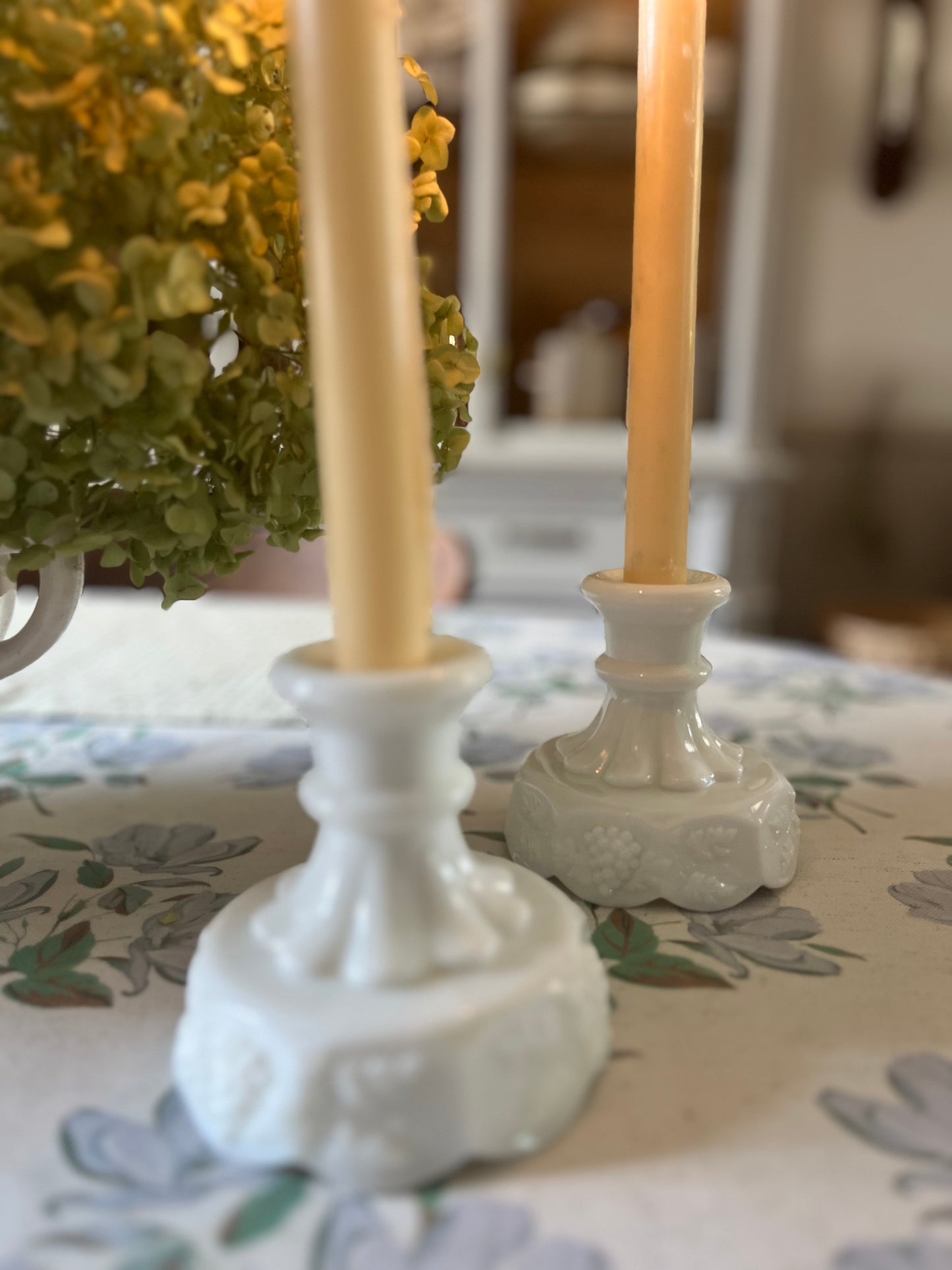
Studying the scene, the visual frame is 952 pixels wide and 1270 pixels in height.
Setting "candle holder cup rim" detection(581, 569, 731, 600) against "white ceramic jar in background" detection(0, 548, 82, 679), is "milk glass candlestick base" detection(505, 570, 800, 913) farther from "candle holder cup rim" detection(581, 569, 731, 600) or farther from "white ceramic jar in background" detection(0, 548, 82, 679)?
"white ceramic jar in background" detection(0, 548, 82, 679)

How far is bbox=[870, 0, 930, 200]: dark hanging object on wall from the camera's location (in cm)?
172

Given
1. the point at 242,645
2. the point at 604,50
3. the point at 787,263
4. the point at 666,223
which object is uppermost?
the point at 604,50

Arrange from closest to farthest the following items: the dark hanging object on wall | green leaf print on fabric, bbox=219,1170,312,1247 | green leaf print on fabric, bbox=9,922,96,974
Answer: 1. green leaf print on fabric, bbox=219,1170,312,1247
2. green leaf print on fabric, bbox=9,922,96,974
3. the dark hanging object on wall

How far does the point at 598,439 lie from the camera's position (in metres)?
1.67

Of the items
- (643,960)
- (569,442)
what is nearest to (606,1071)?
(643,960)

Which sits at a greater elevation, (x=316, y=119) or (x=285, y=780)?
(x=316, y=119)

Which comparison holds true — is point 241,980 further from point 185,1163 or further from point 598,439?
point 598,439

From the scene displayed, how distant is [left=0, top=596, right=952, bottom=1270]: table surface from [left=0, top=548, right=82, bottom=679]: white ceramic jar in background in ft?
0.27

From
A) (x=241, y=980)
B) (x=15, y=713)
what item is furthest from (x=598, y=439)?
(x=241, y=980)

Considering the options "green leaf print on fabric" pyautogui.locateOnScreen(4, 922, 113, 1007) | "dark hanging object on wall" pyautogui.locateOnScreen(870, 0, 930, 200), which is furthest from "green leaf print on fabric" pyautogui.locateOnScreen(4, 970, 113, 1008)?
"dark hanging object on wall" pyautogui.locateOnScreen(870, 0, 930, 200)

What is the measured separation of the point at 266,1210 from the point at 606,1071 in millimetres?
94

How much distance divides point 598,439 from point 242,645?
3.40ft

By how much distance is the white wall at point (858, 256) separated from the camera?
1780mm

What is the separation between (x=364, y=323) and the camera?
23cm
